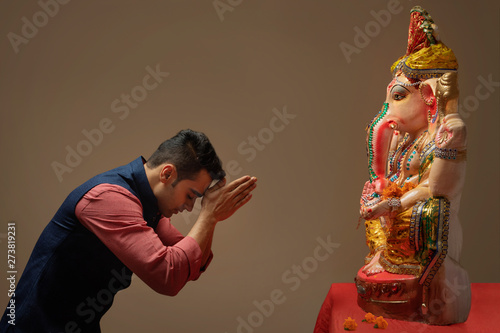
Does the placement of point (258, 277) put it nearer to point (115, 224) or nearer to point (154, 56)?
point (154, 56)

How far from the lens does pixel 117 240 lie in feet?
4.81

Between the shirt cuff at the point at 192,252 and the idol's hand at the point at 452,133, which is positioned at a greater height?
the shirt cuff at the point at 192,252

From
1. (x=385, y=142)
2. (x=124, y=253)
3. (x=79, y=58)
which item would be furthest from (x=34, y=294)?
(x=79, y=58)

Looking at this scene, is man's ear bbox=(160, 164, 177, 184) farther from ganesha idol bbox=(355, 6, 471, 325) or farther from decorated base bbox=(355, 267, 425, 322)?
decorated base bbox=(355, 267, 425, 322)

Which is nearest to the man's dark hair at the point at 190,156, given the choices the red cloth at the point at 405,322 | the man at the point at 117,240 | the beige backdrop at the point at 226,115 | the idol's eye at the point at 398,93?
the man at the point at 117,240

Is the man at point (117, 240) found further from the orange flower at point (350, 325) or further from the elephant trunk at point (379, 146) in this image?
the elephant trunk at point (379, 146)

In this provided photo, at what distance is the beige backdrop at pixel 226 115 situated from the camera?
3.57 meters

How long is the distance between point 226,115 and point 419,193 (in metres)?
1.65

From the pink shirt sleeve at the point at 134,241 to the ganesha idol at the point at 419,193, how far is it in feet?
3.96

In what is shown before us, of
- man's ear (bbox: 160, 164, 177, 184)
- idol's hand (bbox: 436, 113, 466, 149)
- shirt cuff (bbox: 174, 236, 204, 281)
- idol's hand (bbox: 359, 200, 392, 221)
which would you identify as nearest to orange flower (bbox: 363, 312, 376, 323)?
idol's hand (bbox: 359, 200, 392, 221)

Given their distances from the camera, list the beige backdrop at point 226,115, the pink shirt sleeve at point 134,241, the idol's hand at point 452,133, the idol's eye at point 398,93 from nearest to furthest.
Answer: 1. the pink shirt sleeve at point 134,241
2. the idol's hand at point 452,133
3. the idol's eye at point 398,93
4. the beige backdrop at point 226,115

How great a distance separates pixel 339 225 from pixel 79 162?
1.89 m

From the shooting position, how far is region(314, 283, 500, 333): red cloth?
90.0 inches

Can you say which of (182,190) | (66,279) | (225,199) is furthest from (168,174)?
(66,279)
